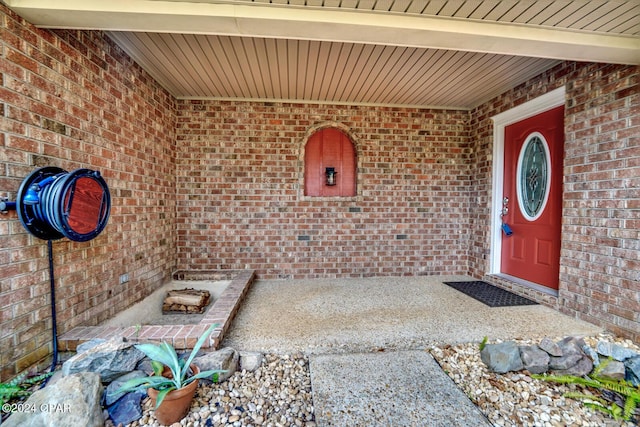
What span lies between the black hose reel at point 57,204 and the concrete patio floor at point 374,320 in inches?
52.2

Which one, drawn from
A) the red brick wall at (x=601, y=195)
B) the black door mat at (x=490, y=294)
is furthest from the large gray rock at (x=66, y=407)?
the red brick wall at (x=601, y=195)

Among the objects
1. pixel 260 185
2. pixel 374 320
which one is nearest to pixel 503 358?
pixel 374 320

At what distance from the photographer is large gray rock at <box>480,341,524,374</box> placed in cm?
186

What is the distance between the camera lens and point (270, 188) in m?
3.95

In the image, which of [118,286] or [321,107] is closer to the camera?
[118,286]

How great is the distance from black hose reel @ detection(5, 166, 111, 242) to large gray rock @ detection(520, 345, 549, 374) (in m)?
3.11

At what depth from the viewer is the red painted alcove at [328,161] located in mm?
4039

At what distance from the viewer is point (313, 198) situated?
4.00 metres

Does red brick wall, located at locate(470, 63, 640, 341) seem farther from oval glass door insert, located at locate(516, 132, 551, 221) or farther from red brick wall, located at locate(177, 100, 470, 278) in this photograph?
red brick wall, located at locate(177, 100, 470, 278)

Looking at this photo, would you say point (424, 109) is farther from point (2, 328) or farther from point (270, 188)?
point (2, 328)

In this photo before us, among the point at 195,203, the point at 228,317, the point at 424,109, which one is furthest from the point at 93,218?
the point at 424,109

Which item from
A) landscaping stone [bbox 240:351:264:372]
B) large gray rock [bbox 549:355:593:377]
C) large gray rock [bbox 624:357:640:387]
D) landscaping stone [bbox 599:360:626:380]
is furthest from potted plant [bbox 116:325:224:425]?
large gray rock [bbox 624:357:640:387]

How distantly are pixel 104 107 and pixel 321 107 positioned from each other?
8.40 feet

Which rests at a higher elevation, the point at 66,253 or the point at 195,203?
the point at 195,203
